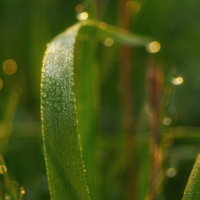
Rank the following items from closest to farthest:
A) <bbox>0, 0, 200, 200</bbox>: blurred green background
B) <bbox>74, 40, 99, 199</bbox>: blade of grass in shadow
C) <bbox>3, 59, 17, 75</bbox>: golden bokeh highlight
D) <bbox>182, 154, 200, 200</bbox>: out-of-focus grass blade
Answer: <bbox>182, 154, 200, 200</bbox>: out-of-focus grass blade → <bbox>74, 40, 99, 199</bbox>: blade of grass in shadow → <bbox>0, 0, 200, 200</bbox>: blurred green background → <bbox>3, 59, 17, 75</bbox>: golden bokeh highlight

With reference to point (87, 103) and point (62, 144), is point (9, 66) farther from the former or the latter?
point (62, 144)

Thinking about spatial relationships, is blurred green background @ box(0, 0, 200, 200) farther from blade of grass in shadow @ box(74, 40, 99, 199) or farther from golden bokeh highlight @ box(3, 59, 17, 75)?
blade of grass in shadow @ box(74, 40, 99, 199)

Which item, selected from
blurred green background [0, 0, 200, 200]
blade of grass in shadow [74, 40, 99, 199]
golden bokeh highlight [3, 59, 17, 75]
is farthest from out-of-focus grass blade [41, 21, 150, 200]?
golden bokeh highlight [3, 59, 17, 75]

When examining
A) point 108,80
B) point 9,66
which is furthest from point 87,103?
point 9,66

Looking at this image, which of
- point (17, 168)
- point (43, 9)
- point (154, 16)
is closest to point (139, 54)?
point (154, 16)

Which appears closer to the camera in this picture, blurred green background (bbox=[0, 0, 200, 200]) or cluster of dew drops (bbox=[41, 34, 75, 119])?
cluster of dew drops (bbox=[41, 34, 75, 119])

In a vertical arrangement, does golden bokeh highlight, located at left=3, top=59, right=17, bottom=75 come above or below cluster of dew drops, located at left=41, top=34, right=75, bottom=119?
above

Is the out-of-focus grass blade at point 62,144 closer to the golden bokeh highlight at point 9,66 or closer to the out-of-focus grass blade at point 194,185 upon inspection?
the out-of-focus grass blade at point 194,185

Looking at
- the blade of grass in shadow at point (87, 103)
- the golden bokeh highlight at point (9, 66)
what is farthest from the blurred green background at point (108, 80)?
the blade of grass in shadow at point (87, 103)
